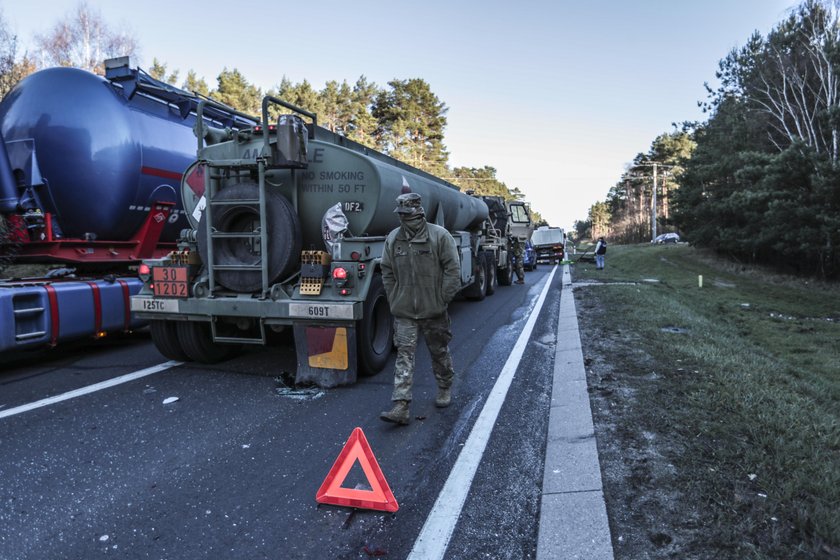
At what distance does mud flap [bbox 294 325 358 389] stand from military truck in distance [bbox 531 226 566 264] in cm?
2577

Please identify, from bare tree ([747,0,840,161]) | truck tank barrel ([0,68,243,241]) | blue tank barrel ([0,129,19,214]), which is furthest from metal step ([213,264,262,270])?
bare tree ([747,0,840,161])

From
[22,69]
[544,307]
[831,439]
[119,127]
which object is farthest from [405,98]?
[831,439]

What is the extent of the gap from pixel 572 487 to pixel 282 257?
12.8ft

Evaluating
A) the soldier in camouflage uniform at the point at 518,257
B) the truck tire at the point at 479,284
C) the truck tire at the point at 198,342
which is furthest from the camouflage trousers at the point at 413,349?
the soldier in camouflage uniform at the point at 518,257

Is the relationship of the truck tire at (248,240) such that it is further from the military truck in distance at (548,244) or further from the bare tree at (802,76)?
the military truck in distance at (548,244)

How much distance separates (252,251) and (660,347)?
17.0 ft

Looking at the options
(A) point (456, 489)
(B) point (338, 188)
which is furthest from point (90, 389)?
(A) point (456, 489)

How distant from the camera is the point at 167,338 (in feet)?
21.0

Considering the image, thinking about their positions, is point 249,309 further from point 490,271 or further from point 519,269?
point 519,269

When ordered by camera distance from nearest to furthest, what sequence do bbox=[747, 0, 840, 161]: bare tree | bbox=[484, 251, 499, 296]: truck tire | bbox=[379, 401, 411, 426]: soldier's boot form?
bbox=[379, 401, 411, 426]: soldier's boot, bbox=[484, 251, 499, 296]: truck tire, bbox=[747, 0, 840, 161]: bare tree

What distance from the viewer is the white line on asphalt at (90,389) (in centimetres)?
484

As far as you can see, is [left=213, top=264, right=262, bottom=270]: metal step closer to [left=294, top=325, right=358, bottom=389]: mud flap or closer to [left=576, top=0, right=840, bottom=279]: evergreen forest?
[left=294, top=325, right=358, bottom=389]: mud flap

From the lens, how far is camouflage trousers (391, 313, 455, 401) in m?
4.54

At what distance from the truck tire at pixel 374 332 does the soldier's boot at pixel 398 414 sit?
1357 mm
